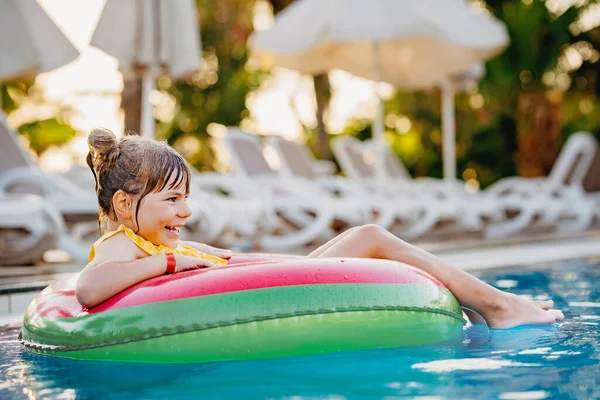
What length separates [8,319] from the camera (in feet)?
16.2

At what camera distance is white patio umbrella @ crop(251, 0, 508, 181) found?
39.0 feet

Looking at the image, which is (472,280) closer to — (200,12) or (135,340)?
(135,340)

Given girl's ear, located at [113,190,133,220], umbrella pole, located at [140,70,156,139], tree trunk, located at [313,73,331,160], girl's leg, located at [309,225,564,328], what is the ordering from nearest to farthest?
girl's ear, located at [113,190,133,220] < girl's leg, located at [309,225,564,328] < umbrella pole, located at [140,70,156,139] < tree trunk, located at [313,73,331,160]

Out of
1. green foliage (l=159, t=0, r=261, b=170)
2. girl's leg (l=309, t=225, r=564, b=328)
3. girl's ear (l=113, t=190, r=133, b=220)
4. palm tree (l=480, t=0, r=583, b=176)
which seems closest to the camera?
girl's ear (l=113, t=190, r=133, b=220)

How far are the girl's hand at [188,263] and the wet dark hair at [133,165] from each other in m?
0.22

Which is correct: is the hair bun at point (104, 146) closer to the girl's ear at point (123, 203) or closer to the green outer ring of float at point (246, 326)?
the girl's ear at point (123, 203)

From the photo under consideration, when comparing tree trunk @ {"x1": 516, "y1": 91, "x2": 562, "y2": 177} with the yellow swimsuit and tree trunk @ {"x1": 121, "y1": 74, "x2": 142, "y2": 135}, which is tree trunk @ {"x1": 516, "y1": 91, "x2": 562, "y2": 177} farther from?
the yellow swimsuit

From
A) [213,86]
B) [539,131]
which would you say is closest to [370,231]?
[539,131]

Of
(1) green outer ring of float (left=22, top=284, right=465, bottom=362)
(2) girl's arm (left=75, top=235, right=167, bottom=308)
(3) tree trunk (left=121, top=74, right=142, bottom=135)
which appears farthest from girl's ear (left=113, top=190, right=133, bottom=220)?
(3) tree trunk (left=121, top=74, right=142, bottom=135)

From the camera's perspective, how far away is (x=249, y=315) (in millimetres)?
3625

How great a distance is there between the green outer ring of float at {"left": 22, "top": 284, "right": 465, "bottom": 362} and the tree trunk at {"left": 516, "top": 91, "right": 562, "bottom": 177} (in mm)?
16728

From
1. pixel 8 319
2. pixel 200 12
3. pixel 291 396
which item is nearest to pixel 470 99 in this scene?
pixel 200 12

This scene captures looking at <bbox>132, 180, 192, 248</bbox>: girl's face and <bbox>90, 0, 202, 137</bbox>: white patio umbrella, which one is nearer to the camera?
<bbox>132, 180, 192, 248</bbox>: girl's face

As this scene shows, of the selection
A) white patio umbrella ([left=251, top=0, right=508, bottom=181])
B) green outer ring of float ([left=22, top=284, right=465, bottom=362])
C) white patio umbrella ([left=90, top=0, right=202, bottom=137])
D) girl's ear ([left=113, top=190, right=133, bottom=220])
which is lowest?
green outer ring of float ([left=22, top=284, right=465, bottom=362])
